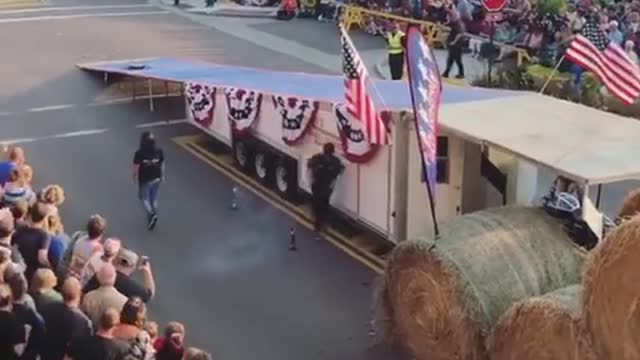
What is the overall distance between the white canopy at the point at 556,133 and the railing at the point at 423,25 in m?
11.4

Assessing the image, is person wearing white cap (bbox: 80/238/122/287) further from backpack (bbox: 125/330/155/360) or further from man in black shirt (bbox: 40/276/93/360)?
backpack (bbox: 125/330/155/360)

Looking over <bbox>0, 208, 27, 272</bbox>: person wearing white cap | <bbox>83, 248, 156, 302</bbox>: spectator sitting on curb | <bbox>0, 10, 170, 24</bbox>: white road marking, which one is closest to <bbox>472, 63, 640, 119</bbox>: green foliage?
<bbox>83, 248, 156, 302</bbox>: spectator sitting on curb

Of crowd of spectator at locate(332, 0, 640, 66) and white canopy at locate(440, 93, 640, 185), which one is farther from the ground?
white canopy at locate(440, 93, 640, 185)

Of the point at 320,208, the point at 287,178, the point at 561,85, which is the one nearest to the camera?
the point at 320,208

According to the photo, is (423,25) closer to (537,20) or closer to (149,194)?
(537,20)

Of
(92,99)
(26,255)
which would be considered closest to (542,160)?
(26,255)

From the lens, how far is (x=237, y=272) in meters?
13.5

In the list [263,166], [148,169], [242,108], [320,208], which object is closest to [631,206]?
[320,208]

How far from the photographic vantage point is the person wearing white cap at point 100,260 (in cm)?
962

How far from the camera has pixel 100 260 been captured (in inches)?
383

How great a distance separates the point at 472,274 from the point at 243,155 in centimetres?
791

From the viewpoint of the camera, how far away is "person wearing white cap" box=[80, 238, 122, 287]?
9625 millimetres

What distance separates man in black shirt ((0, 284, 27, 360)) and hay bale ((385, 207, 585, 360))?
149 inches

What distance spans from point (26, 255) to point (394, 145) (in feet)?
15.6
